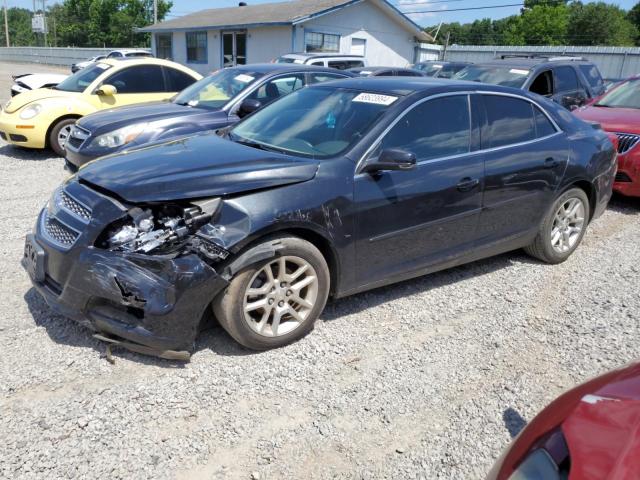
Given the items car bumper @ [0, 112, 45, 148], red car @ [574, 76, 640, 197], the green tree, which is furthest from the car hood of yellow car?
the green tree

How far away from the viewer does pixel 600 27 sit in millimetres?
65125

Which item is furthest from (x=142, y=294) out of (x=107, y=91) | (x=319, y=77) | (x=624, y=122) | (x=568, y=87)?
(x=568, y=87)

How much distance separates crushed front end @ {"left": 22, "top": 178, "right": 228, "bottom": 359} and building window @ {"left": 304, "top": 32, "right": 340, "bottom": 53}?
70.3ft

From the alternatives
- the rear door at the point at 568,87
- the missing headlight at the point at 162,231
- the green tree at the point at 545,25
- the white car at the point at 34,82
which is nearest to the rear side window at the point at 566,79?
the rear door at the point at 568,87

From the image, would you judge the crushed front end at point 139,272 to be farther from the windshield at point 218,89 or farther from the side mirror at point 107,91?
the side mirror at point 107,91

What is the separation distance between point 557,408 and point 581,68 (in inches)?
417

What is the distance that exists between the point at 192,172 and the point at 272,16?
22.7 m

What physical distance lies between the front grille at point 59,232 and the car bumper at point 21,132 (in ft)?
19.6

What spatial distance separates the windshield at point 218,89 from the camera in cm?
747

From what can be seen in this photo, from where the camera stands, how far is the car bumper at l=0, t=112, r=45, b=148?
859cm

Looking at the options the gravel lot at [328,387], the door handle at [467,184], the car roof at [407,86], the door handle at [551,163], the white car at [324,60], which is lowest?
the gravel lot at [328,387]

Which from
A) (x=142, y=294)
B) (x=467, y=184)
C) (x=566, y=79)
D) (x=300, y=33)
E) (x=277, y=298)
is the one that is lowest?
(x=277, y=298)

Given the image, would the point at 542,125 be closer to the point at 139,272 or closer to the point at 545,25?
the point at 139,272

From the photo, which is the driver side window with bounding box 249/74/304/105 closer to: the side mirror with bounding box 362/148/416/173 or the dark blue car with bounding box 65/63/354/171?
the dark blue car with bounding box 65/63/354/171
